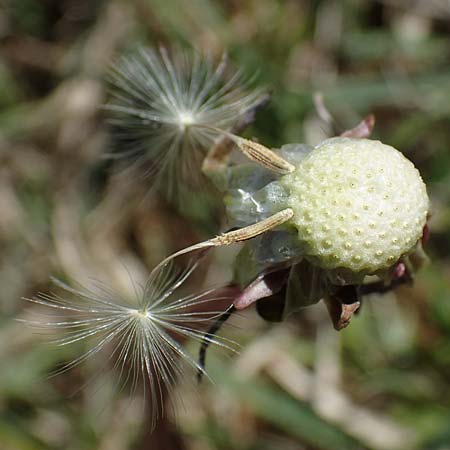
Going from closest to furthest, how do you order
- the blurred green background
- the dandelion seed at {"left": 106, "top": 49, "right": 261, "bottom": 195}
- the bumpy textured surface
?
the bumpy textured surface
the dandelion seed at {"left": 106, "top": 49, "right": 261, "bottom": 195}
the blurred green background

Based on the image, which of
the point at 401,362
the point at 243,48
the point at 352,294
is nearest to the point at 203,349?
the point at 352,294

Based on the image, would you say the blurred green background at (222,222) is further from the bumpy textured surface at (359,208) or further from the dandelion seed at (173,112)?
the bumpy textured surface at (359,208)

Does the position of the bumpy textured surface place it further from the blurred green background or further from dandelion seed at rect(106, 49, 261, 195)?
the blurred green background

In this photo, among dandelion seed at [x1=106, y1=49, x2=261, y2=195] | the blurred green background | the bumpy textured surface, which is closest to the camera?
the bumpy textured surface

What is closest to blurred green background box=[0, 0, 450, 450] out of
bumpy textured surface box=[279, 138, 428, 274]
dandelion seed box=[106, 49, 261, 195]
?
dandelion seed box=[106, 49, 261, 195]

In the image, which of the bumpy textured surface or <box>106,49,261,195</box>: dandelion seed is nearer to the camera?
the bumpy textured surface

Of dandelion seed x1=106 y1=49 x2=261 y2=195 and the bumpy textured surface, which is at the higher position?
dandelion seed x1=106 y1=49 x2=261 y2=195
